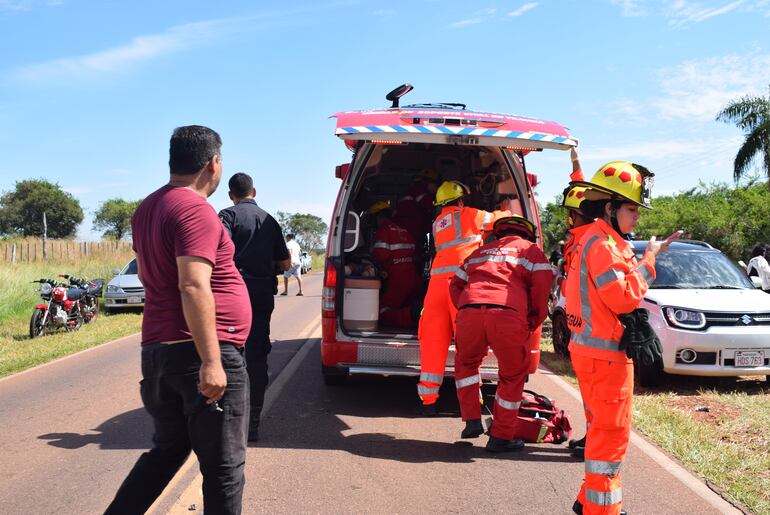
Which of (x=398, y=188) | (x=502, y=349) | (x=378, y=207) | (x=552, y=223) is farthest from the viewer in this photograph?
(x=552, y=223)

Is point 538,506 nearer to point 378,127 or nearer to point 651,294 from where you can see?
point 378,127

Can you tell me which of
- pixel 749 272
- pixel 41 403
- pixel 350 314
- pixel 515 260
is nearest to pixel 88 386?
pixel 41 403

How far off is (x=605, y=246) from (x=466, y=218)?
8.06ft

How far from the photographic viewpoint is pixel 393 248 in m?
7.58

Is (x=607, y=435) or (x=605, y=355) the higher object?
(x=605, y=355)

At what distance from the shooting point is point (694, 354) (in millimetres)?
7359

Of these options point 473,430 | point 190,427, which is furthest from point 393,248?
point 190,427

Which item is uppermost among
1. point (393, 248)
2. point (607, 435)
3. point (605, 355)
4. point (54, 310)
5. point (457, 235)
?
point (457, 235)

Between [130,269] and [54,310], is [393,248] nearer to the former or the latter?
[54,310]

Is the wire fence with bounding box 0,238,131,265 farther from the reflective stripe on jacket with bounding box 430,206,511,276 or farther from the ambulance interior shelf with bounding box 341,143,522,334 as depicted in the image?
the reflective stripe on jacket with bounding box 430,206,511,276

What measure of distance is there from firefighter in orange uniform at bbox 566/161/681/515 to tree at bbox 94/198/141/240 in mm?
59303

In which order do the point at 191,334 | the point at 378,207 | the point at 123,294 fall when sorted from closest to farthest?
the point at 191,334, the point at 378,207, the point at 123,294

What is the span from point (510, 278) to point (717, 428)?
2.39 meters

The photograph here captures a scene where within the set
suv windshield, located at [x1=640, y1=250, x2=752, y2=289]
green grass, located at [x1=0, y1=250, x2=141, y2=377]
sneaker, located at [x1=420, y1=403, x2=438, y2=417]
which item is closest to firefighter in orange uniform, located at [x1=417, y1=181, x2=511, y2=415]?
sneaker, located at [x1=420, y1=403, x2=438, y2=417]
